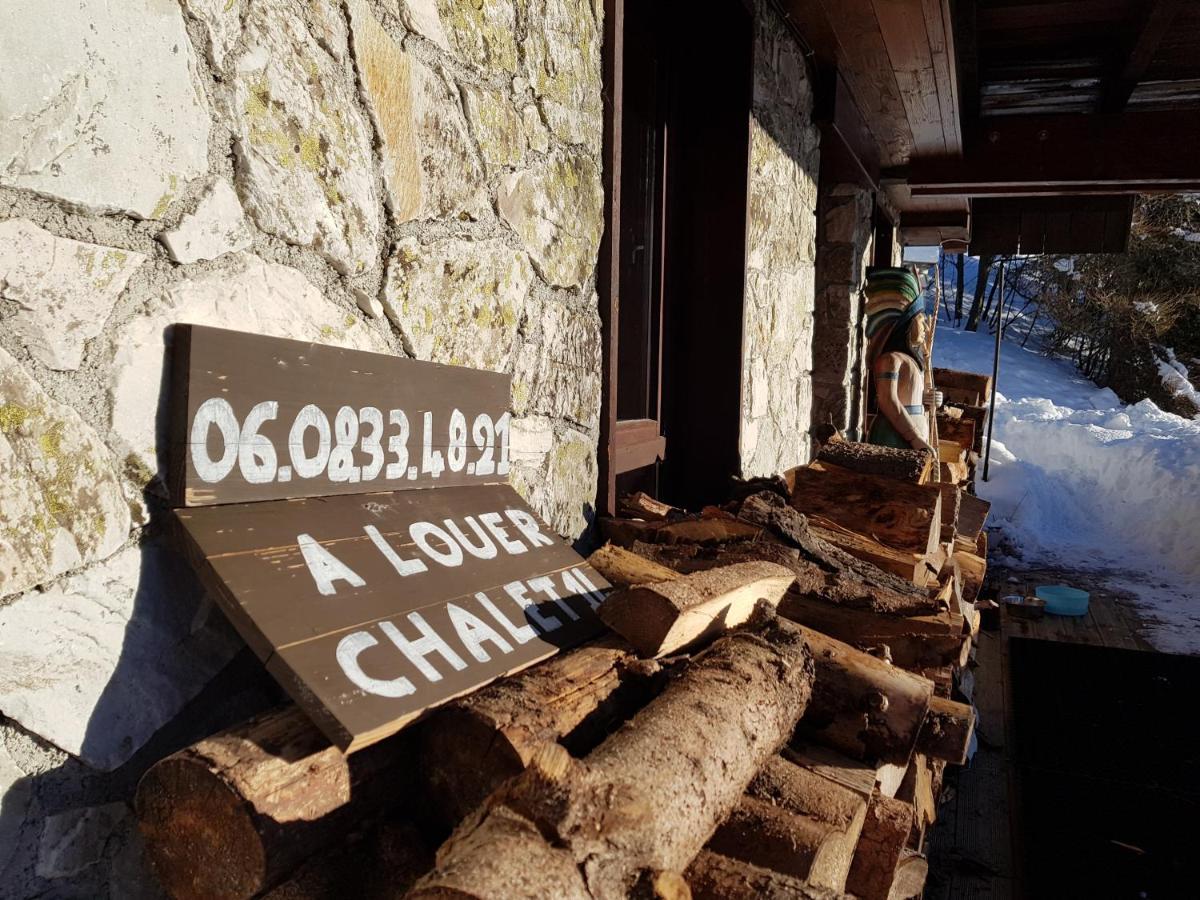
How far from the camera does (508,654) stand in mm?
1439

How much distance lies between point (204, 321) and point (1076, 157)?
20.5 ft

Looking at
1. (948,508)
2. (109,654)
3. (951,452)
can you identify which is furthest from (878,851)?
(951,452)

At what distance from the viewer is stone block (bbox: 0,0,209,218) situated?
1.01 meters

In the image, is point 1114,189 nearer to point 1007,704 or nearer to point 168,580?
point 1007,704

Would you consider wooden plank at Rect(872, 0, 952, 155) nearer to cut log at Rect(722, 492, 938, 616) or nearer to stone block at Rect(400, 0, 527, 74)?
stone block at Rect(400, 0, 527, 74)

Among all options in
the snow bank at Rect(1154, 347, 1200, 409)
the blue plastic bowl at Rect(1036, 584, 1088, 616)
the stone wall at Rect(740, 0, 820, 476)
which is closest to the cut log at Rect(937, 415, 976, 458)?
the blue plastic bowl at Rect(1036, 584, 1088, 616)

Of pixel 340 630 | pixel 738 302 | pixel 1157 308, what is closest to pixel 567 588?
pixel 340 630

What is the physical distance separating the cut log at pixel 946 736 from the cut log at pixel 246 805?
1198 millimetres

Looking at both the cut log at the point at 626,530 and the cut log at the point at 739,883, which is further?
the cut log at the point at 626,530

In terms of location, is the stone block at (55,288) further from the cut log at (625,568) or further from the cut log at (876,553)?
the cut log at (876,553)

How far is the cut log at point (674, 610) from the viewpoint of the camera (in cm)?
151

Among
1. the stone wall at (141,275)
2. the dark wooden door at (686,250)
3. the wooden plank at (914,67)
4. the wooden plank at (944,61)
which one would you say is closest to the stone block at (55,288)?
the stone wall at (141,275)

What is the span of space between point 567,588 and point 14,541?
0.98 m

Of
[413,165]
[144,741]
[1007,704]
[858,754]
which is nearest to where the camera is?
[144,741]
